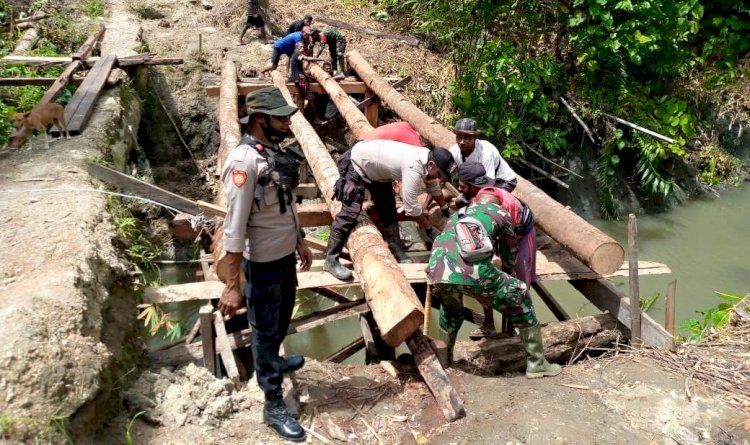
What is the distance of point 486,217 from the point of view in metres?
3.66

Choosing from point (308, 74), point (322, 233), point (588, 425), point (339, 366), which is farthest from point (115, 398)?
point (308, 74)

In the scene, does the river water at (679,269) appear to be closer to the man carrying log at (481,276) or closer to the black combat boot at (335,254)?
the black combat boot at (335,254)

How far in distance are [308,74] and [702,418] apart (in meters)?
7.32

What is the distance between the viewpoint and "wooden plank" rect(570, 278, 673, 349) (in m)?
4.06

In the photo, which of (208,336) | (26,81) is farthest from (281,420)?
(26,81)

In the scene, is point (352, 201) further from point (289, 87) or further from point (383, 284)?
point (289, 87)

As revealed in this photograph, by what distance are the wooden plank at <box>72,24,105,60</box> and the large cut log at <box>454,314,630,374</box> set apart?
287 inches

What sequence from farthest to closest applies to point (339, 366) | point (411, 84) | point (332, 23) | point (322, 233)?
point (332, 23) → point (411, 84) → point (322, 233) → point (339, 366)

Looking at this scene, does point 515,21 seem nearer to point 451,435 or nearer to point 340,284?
point 340,284

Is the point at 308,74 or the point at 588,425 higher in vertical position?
the point at 308,74

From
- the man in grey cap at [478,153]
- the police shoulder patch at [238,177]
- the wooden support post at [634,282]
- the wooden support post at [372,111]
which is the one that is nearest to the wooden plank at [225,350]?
the police shoulder patch at [238,177]

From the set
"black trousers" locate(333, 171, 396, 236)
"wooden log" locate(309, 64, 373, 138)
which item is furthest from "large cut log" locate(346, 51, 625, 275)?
"black trousers" locate(333, 171, 396, 236)

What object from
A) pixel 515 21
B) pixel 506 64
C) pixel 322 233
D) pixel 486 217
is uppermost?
pixel 515 21

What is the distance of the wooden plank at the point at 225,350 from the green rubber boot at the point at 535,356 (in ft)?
6.45
